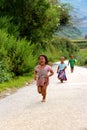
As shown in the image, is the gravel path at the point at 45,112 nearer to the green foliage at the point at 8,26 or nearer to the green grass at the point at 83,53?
the green foliage at the point at 8,26

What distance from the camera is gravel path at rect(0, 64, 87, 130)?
12039mm

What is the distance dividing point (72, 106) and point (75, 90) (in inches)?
207

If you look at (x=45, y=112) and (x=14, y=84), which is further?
(x=14, y=84)

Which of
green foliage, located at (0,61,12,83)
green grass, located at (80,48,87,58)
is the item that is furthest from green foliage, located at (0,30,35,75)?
green grass, located at (80,48,87,58)

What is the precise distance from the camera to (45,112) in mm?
14070

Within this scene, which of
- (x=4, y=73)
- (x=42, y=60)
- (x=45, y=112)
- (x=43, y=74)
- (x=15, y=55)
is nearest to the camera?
(x=45, y=112)

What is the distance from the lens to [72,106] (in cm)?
1518

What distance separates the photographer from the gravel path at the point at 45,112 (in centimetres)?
1204

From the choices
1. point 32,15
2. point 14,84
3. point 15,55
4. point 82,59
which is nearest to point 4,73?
point 14,84

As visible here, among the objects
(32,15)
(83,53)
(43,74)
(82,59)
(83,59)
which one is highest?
(43,74)

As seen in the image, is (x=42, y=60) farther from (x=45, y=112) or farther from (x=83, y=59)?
(x=83, y=59)

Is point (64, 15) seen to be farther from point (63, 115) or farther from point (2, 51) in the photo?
point (63, 115)

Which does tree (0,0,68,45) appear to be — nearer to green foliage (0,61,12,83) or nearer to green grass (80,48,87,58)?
green foliage (0,61,12,83)

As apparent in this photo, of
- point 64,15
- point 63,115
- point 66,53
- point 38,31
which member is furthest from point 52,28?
point 66,53
